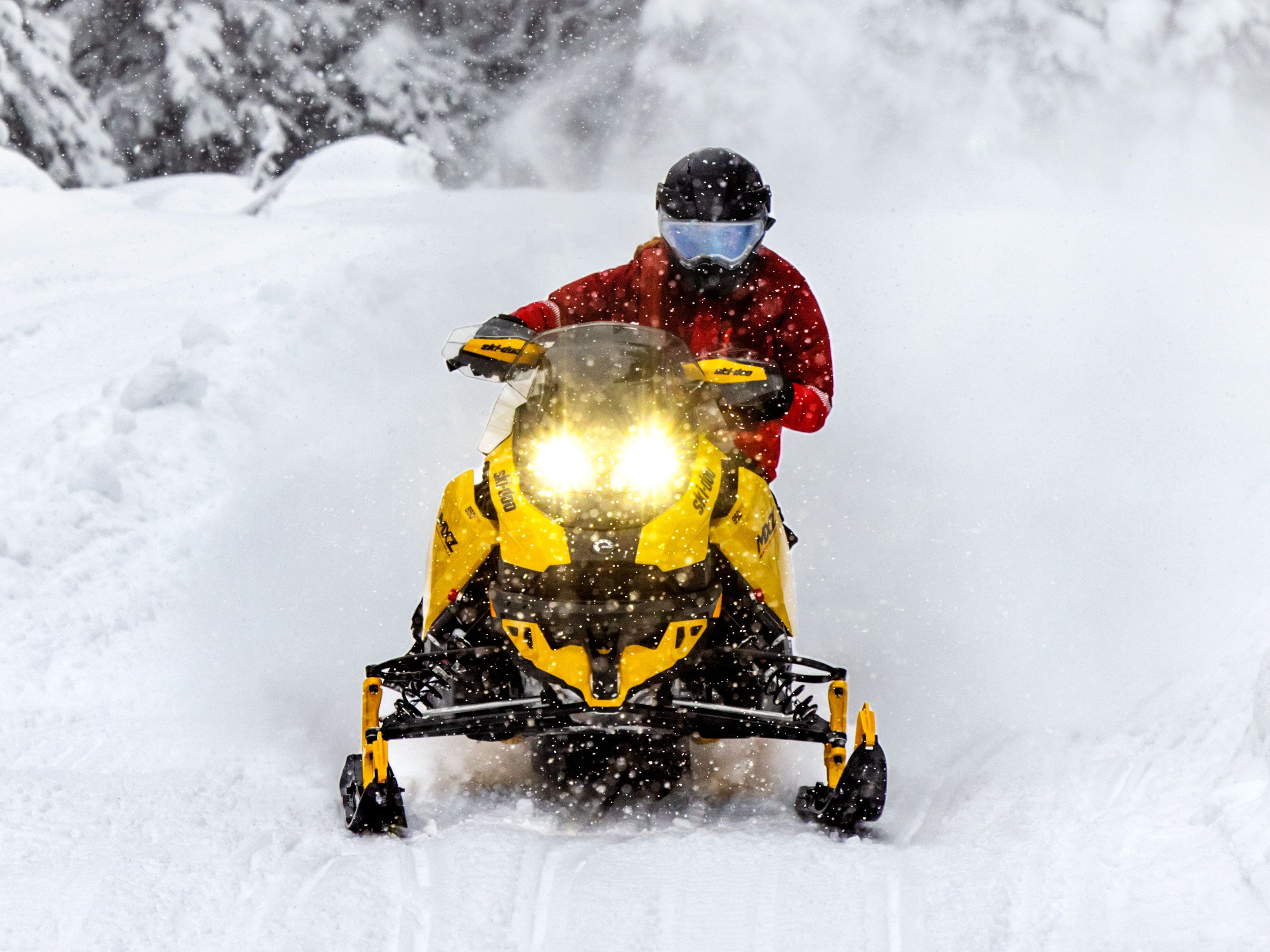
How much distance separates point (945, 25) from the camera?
23828 millimetres

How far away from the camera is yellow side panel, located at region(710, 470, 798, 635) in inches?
166

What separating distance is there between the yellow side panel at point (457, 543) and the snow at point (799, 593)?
0.65 metres

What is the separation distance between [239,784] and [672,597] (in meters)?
1.49

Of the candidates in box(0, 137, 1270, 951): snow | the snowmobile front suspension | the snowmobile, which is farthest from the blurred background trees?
the snowmobile front suspension

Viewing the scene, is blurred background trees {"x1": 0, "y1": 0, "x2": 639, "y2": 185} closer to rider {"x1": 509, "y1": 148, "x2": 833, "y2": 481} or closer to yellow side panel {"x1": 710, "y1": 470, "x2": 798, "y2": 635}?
rider {"x1": 509, "y1": 148, "x2": 833, "y2": 481}

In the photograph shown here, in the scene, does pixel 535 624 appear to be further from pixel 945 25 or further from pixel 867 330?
pixel 945 25

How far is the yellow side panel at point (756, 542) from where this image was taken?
4.22 metres

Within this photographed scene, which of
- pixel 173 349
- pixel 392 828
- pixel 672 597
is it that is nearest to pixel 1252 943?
pixel 672 597

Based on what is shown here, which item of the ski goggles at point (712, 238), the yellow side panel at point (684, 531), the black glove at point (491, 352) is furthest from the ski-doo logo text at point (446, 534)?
the ski goggles at point (712, 238)

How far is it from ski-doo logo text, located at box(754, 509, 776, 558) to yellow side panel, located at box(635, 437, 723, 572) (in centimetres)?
19

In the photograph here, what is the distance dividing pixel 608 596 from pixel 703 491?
50 cm

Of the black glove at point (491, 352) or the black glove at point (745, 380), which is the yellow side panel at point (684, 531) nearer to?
the black glove at point (745, 380)

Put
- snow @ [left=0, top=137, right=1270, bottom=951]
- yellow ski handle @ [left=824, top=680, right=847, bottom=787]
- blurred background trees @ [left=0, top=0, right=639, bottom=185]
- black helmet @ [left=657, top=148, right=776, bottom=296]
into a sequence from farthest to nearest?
blurred background trees @ [left=0, top=0, right=639, bottom=185] → black helmet @ [left=657, top=148, right=776, bottom=296] → yellow ski handle @ [left=824, top=680, right=847, bottom=787] → snow @ [left=0, top=137, right=1270, bottom=951]


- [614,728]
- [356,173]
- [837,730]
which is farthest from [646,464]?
[356,173]
